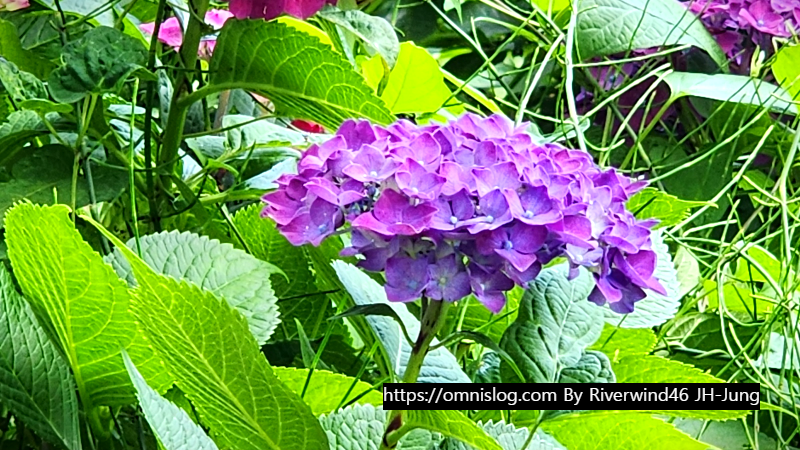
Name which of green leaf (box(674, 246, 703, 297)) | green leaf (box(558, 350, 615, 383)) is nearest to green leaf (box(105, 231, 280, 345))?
green leaf (box(558, 350, 615, 383))

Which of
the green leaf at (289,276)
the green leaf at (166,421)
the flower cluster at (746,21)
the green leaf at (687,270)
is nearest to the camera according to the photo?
the green leaf at (166,421)

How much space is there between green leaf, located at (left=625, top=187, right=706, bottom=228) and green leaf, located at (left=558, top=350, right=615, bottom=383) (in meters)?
0.14

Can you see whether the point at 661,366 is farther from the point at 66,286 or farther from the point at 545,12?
the point at 545,12

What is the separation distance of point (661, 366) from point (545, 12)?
1.38 feet

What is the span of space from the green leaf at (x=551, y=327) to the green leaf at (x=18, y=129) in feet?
0.84

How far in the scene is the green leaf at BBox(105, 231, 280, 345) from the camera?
1.28 feet

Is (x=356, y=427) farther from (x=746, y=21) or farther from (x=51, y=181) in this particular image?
(x=746, y=21)

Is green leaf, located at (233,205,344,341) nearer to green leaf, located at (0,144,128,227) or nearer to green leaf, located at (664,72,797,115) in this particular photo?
green leaf, located at (0,144,128,227)

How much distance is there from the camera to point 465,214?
0.97 feet

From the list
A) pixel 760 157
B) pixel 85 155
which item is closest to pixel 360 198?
pixel 85 155

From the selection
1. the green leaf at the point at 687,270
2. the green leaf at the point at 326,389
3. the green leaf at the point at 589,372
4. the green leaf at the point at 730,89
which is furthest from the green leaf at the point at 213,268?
the green leaf at the point at 730,89

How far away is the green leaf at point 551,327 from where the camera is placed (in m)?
0.34

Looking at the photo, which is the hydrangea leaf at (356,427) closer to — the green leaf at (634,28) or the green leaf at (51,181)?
the green leaf at (51,181)

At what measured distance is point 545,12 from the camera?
2.41 ft
